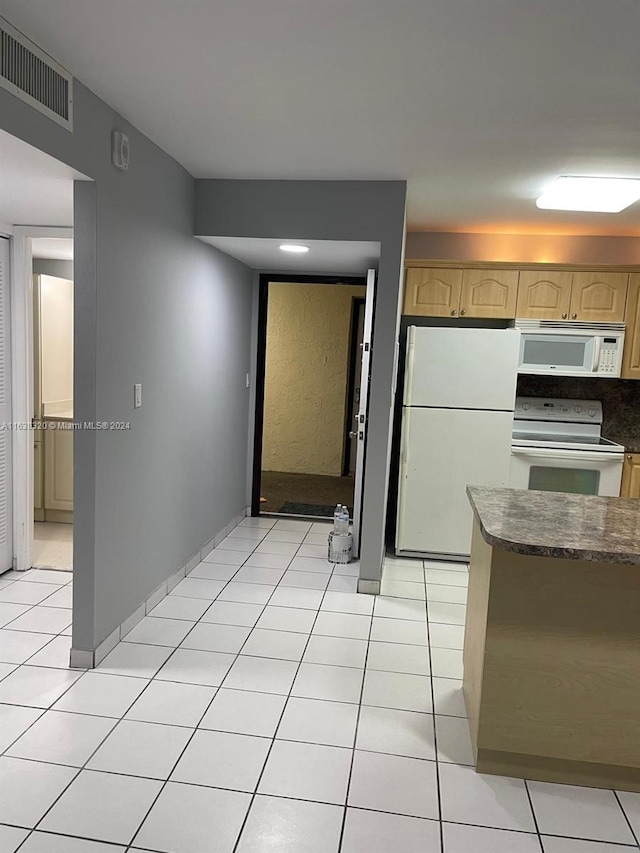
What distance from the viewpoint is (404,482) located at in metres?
4.50

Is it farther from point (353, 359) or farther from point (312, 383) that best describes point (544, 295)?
point (312, 383)

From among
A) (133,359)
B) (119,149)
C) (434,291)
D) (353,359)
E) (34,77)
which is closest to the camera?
(34,77)

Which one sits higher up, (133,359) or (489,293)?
(489,293)

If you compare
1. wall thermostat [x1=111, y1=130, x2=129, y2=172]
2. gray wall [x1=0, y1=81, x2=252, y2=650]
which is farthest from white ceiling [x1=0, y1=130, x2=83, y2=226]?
wall thermostat [x1=111, y1=130, x2=129, y2=172]

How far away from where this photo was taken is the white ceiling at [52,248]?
152 inches

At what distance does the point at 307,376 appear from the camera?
7.17 m

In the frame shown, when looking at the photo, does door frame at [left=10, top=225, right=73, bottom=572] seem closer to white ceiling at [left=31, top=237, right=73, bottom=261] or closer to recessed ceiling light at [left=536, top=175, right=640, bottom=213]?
white ceiling at [left=31, top=237, right=73, bottom=261]

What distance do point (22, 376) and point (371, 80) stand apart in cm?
266

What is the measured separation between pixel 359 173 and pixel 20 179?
1700mm

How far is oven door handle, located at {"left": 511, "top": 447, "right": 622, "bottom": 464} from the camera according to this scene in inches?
171

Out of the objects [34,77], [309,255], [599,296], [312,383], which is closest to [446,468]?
[599,296]

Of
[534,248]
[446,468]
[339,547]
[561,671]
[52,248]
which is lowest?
[339,547]

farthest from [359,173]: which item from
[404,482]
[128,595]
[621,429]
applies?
[621,429]

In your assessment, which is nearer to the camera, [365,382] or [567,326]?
[365,382]
